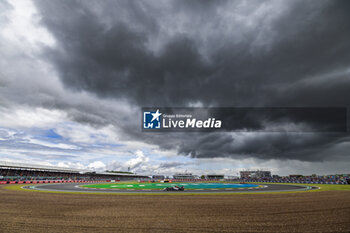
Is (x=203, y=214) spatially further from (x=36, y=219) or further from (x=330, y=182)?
(x=330, y=182)

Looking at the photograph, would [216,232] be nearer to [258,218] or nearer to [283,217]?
[258,218]

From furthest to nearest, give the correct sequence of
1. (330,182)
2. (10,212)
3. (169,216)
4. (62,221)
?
(330,182)
(10,212)
(169,216)
(62,221)

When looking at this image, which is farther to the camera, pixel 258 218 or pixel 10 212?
pixel 10 212

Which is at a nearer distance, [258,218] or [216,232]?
[216,232]

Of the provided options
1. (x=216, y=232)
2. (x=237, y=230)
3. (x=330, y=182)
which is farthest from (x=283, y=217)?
(x=330, y=182)

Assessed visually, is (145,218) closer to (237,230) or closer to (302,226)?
(237,230)

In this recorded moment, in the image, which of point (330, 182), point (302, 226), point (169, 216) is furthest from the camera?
point (330, 182)

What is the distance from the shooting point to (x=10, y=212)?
15.7 metres

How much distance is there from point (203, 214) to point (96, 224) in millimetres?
7418

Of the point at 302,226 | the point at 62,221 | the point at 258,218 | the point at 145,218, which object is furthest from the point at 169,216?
the point at 302,226

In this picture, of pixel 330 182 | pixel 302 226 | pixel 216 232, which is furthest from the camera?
pixel 330 182

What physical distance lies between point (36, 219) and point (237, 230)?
41.8ft

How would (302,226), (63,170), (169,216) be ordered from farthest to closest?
1. (63,170)
2. (169,216)
3. (302,226)

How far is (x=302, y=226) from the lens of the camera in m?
11.6
